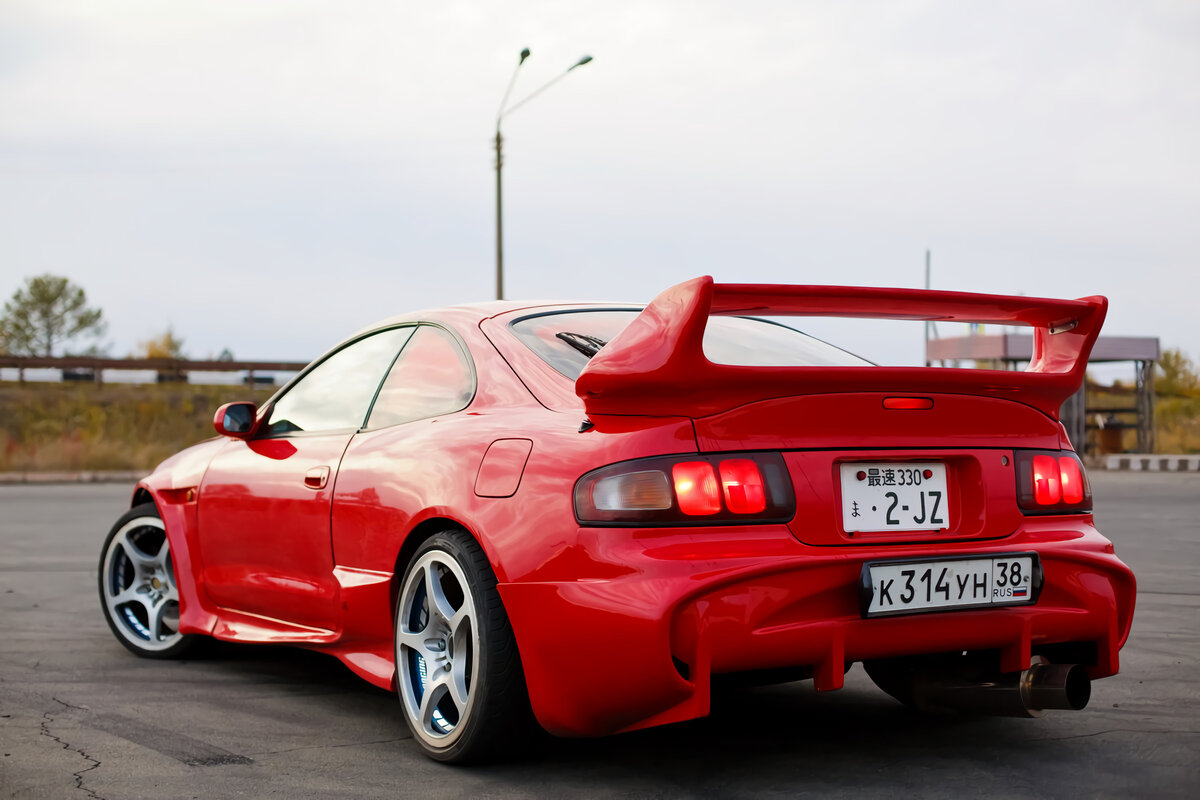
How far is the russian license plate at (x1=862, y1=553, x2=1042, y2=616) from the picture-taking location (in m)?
3.27

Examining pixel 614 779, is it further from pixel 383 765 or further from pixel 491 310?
pixel 491 310

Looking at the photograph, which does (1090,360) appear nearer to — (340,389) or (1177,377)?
(1177,377)

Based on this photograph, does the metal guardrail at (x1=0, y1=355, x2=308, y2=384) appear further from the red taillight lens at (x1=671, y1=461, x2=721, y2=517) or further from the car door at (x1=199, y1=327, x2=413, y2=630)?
the red taillight lens at (x1=671, y1=461, x2=721, y2=517)

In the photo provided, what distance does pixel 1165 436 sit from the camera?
111 ft

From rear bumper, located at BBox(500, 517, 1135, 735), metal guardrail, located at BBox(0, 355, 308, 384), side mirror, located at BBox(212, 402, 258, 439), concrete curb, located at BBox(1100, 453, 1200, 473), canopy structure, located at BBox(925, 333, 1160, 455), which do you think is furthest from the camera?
metal guardrail, located at BBox(0, 355, 308, 384)

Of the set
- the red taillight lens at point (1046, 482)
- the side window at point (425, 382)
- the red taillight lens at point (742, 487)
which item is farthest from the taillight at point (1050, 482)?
the side window at point (425, 382)

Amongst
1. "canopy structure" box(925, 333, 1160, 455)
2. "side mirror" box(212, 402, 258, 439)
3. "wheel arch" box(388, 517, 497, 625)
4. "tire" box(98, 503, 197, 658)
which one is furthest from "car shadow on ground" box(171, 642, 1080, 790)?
"canopy structure" box(925, 333, 1160, 455)

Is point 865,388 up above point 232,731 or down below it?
above

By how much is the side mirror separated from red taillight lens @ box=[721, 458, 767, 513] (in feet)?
7.86

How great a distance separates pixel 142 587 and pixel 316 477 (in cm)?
163

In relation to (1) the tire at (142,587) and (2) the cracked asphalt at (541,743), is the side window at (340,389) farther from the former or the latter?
(2) the cracked asphalt at (541,743)

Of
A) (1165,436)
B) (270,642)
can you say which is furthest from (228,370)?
(270,642)

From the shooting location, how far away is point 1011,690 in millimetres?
3648

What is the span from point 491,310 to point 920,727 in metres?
1.91
